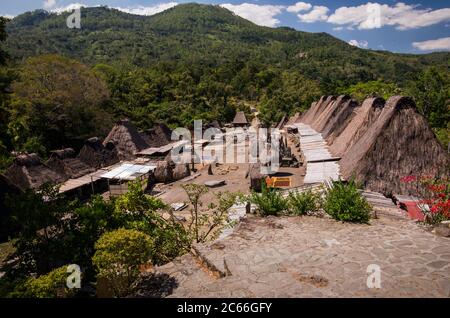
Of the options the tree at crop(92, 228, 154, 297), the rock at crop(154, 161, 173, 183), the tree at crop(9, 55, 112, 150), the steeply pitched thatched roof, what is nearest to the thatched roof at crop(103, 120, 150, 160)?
the tree at crop(9, 55, 112, 150)

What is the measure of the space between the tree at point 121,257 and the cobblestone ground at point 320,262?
40.7 inches

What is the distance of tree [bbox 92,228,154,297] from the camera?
6.51 meters

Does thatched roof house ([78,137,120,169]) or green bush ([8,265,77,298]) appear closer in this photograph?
green bush ([8,265,77,298])

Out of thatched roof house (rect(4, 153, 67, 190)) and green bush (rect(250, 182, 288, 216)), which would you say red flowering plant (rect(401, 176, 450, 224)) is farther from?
thatched roof house (rect(4, 153, 67, 190))

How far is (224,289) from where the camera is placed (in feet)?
20.3

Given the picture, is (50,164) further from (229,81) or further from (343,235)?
(229,81)

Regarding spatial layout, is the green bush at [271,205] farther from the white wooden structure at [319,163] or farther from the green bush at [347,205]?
the white wooden structure at [319,163]

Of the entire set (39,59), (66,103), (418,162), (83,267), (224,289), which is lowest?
(83,267)

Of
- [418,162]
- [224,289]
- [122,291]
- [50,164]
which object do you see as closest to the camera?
[224,289]

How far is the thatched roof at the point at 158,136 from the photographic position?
35031 millimetres

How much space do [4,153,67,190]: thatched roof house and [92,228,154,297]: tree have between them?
1534cm
